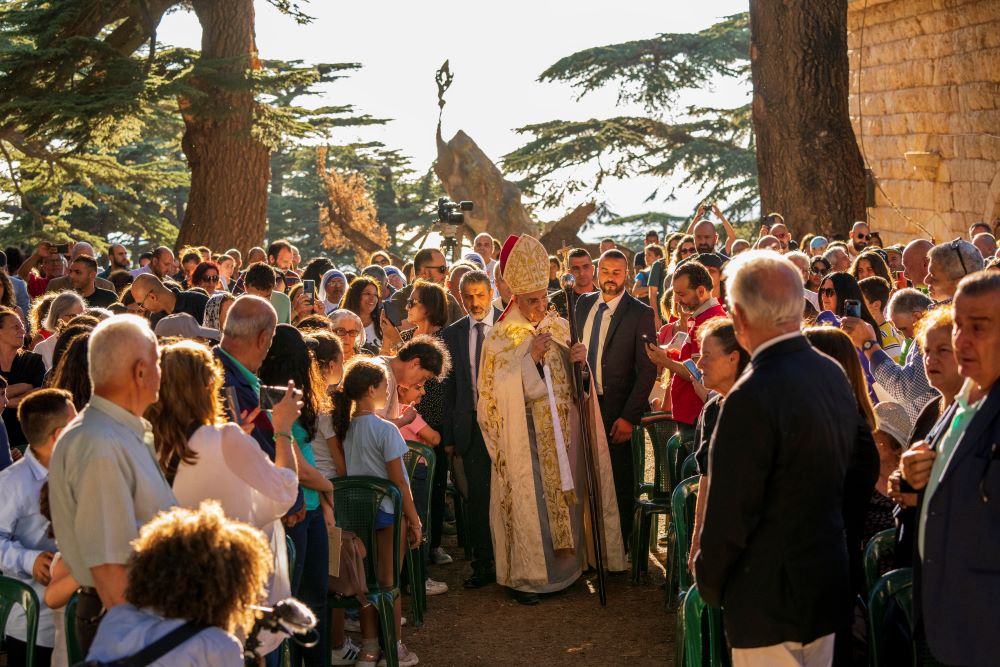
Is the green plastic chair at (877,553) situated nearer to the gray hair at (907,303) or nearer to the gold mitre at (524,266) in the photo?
the gray hair at (907,303)

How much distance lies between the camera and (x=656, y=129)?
3366cm

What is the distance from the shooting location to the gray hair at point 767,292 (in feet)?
11.2

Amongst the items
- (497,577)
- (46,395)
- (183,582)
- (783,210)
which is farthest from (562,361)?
(783,210)

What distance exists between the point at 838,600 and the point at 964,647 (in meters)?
0.41

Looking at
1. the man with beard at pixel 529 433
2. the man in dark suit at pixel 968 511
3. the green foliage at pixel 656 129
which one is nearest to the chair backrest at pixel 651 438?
the man with beard at pixel 529 433

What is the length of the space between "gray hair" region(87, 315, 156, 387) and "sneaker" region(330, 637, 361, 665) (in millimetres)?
2786

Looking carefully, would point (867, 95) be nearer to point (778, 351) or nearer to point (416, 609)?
point (416, 609)

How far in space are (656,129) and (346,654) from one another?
29.1 metres

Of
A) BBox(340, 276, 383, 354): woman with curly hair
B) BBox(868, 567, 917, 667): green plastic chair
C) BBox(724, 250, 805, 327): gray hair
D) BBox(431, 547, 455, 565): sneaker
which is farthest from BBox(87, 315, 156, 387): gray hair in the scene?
BBox(340, 276, 383, 354): woman with curly hair

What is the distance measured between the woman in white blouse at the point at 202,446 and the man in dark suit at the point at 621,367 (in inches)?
155

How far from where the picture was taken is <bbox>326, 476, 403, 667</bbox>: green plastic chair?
5.44 meters

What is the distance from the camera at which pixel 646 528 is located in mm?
7086

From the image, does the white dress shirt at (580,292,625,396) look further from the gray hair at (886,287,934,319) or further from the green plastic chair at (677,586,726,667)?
the green plastic chair at (677,586,726,667)

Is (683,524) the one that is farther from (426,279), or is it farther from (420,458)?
(426,279)
